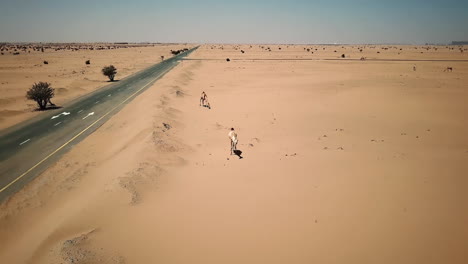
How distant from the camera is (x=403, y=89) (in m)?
38.2

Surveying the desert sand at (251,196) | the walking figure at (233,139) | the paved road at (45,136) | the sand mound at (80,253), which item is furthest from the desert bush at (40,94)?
the sand mound at (80,253)

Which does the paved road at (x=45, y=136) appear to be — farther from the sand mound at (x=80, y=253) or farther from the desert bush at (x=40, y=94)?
the sand mound at (x=80, y=253)

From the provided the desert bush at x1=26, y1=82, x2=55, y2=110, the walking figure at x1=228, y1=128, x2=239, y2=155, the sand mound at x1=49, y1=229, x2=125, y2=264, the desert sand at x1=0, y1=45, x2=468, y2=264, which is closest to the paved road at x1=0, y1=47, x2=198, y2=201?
the desert sand at x1=0, y1=45, x2=468, y2=264

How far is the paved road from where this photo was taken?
15.4 m

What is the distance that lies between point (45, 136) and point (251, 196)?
17384 millimetres

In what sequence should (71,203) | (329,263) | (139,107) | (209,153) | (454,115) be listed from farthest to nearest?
(139,107)
(454,115)
(209,153)
(71,203)
(329,263)

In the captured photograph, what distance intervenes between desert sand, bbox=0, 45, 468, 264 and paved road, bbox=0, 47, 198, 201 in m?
1.01

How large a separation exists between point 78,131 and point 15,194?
984 cm

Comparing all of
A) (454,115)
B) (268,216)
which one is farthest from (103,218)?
(454,115)

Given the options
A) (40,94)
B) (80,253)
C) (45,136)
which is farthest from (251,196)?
(40,94)

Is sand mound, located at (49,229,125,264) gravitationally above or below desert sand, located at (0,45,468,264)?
below

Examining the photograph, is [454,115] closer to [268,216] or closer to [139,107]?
[268,216]

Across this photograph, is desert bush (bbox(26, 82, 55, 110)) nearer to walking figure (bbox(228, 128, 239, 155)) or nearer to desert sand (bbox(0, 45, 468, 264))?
desert sand (bbox(0, 45, 468, 264))

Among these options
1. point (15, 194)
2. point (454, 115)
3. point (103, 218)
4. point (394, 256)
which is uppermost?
point (454, 115)
